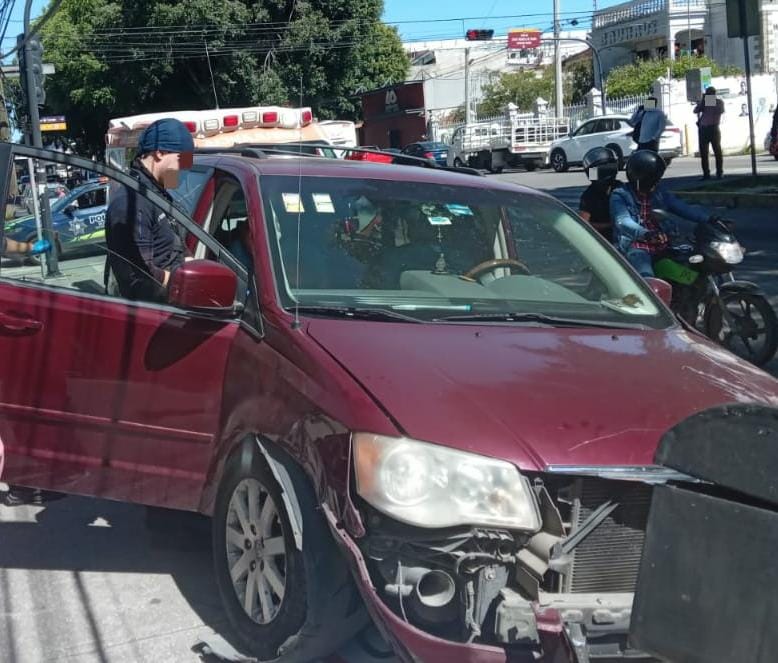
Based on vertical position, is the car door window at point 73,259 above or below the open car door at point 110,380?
above

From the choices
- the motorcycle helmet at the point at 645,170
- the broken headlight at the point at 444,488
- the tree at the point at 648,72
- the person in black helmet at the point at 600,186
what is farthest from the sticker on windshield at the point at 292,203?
the tree at the point at 648,72

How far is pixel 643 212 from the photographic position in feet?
24.3

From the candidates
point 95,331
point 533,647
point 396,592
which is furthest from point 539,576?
point 95,331

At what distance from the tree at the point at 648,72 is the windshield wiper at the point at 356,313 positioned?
4115cm

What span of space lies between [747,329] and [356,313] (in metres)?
4.29

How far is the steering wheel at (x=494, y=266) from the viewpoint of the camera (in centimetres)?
454

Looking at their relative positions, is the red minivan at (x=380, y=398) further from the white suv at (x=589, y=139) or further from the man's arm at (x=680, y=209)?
the white suv at (x=589, y=139)

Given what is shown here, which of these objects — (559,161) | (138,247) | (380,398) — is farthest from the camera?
(559,161)

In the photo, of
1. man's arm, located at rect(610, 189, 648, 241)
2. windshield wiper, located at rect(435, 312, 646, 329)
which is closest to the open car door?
windshield wiper, located at rect(435, 312, 646, 329)

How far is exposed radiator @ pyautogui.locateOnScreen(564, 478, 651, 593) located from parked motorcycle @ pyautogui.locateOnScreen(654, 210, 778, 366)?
438 cm

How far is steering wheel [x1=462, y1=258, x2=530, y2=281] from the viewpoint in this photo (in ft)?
14.9

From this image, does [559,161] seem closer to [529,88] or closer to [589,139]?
[589,139]

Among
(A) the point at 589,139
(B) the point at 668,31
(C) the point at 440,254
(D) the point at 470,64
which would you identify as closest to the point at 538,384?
(C) the point at 440,254

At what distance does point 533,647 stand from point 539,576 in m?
0.20
